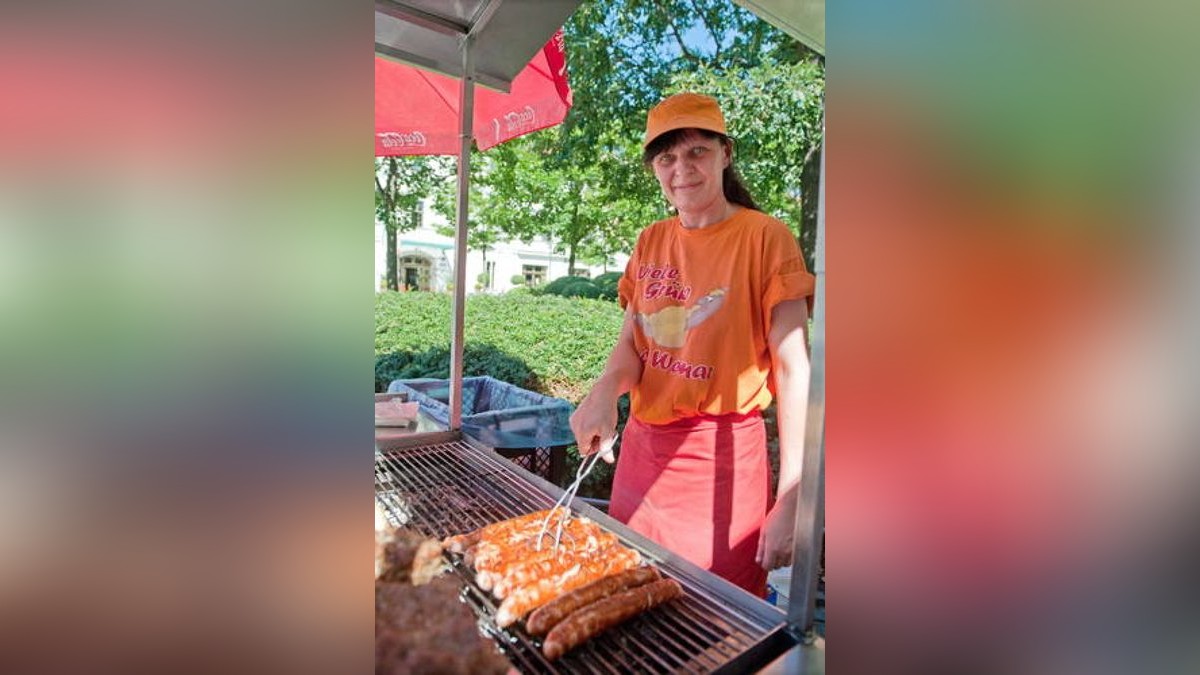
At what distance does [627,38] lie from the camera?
8.47 metres

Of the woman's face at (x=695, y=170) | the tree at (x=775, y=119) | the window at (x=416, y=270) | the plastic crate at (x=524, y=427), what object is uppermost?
the tree at (x=775, y=119)

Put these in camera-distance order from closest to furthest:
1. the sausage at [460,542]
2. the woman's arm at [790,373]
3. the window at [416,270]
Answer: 1. the sausage at [460,542]
2. the woman's arm at [790,373]
3. the window at [416,270]

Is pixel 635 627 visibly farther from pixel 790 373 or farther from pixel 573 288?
pixel 573 288

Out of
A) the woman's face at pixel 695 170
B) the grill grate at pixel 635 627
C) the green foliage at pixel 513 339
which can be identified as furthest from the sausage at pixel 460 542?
the green foliage at pixel 513 339

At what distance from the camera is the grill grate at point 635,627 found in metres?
1.20

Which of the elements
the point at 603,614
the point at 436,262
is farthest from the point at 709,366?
the point at 436,262

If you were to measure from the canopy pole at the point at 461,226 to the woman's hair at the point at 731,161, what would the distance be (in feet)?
3.15

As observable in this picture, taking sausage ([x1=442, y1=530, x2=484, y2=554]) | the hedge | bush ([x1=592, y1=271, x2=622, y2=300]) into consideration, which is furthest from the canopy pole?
bush ([x1=592, y1=271, x2=622, y2=300])

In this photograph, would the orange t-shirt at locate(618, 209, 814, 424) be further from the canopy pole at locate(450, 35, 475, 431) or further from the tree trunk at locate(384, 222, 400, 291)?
the tree trunk at locate(384, 222, 400, 291)

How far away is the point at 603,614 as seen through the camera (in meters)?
1.30

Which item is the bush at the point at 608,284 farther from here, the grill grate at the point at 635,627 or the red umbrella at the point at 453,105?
the grill grate at the point at 635,627
